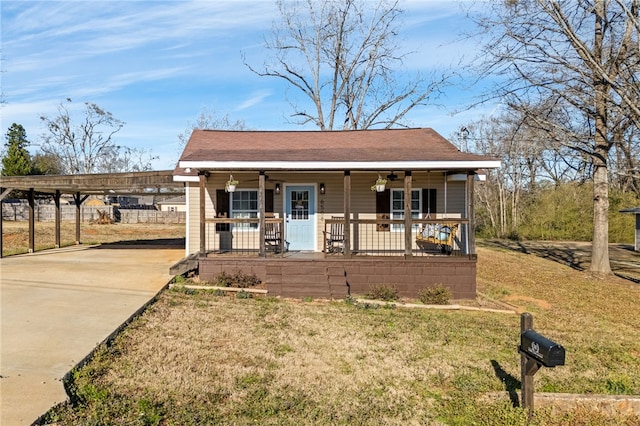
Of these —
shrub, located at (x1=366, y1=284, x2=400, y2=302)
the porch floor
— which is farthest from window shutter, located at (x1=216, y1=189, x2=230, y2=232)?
shrub, located at (x1=366, y1=284, x2=400, y2=302)

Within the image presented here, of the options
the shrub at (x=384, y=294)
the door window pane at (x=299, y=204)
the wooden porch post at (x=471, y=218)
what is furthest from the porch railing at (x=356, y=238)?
the shrub at (x=384, y=294)

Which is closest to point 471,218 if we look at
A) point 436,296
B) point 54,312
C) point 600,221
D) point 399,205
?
point 436,296

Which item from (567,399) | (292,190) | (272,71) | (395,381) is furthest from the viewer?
(272,71)

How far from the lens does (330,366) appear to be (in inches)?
196

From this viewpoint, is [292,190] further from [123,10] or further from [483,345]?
[483,345]

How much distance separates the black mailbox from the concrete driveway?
4.02 m

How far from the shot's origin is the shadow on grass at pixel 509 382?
13.9 feet

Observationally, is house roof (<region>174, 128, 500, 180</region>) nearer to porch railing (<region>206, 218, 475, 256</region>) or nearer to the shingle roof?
the shingle roof

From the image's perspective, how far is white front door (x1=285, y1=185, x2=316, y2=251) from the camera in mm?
11852

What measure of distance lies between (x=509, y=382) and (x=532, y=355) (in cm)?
127

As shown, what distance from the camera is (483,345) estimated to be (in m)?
6.02

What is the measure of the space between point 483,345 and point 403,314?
6.33 feet

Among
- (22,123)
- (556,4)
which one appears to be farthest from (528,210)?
(22,123)

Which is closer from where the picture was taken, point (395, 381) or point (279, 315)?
point (395, 381)
